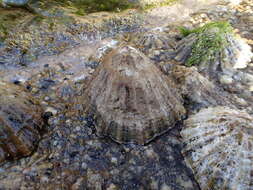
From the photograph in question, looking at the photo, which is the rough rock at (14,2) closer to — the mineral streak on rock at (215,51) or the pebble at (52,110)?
the pebble at (52,110)

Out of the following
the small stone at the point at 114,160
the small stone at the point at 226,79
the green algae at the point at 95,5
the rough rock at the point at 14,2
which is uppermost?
the rough rock at the point at 14,2

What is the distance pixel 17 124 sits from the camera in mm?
2146

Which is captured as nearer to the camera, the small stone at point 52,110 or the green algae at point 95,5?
the small stone at point 52,110

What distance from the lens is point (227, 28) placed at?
3.00 metres

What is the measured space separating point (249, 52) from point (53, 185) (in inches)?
99.3

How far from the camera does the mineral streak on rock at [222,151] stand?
186 cm

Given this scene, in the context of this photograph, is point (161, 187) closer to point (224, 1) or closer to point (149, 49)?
point (149, 49)

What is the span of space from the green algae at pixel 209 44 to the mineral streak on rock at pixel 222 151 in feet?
2.93

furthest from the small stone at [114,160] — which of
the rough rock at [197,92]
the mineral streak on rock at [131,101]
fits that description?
the rough rock at [197,92]

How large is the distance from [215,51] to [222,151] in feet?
4.32

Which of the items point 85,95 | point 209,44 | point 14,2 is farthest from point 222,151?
point 14,2

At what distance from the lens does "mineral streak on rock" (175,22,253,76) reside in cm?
288

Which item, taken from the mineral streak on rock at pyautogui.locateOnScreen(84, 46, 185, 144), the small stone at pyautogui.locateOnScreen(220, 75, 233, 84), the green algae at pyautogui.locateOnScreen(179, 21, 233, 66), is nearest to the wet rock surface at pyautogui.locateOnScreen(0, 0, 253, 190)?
the small stone at pyautogui.locateOnScreen(220, 75, 233, 84)

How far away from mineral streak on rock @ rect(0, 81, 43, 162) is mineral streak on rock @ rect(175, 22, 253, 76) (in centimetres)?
171
